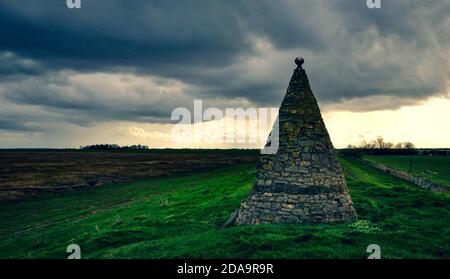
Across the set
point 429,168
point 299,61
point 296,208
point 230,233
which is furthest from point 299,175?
point 429,168

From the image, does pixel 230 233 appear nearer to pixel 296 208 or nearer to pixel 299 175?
pixel 296 208

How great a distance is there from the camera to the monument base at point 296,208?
15.2m

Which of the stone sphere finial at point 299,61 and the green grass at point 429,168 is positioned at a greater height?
the stone sphere finial at point 299,61

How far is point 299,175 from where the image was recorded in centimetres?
1528

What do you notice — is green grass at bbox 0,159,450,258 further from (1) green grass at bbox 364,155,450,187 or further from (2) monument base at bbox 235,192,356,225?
(1) green grass at bbox 364,155,450,187

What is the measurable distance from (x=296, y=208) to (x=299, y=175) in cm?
136

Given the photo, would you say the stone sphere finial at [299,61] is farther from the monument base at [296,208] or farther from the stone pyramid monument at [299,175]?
the monument base at [296,208]

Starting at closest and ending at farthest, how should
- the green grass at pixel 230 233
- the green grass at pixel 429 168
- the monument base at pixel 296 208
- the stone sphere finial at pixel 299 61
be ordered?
the green grass at pixel 230 233 < the monument base at pixel 296 208 < the stone sphere finial at pixel 299 61 < the green grass at pixel 429 168

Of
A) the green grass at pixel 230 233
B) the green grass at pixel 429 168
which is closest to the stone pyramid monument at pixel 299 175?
the green grass at pixel 230 233

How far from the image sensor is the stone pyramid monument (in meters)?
15.2

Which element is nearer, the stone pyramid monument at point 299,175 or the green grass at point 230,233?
the green grass at point 230,233

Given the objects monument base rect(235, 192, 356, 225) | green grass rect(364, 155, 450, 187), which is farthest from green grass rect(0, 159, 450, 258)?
green grass rect(364, 155, 450, 187)

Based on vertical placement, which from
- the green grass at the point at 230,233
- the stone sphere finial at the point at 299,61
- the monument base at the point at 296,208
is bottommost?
the green grass at the point at 230,233
